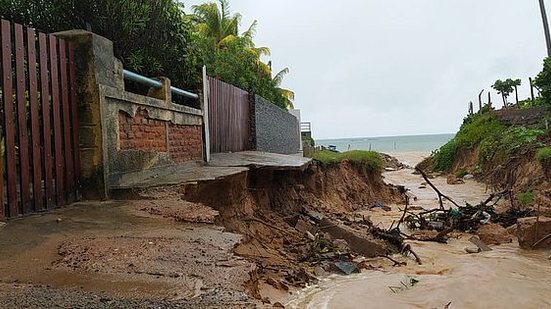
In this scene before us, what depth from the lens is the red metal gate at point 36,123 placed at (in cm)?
430

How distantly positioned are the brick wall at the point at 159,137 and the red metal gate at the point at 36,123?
0.73m

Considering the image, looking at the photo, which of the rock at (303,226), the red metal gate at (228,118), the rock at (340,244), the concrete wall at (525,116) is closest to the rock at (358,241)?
the rock at (340,244)

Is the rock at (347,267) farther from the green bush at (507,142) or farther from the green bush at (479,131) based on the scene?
the green bush at (479,131)

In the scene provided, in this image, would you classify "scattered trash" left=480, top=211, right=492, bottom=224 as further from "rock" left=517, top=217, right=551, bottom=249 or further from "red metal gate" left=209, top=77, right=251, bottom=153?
Answer: "red metal gate" left=209, top=77, right=251, bottom=153

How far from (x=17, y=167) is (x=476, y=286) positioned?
573 centimetres

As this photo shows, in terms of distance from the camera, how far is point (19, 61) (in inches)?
176

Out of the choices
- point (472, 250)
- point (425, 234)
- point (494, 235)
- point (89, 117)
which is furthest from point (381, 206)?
point (89, 117)

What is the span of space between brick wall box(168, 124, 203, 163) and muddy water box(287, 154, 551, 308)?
10.5ft

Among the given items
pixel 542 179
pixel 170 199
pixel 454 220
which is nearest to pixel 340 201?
pixel 454 220

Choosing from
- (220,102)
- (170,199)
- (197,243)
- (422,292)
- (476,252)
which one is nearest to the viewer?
(197,243)

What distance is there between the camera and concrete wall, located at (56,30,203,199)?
5328 millimetres

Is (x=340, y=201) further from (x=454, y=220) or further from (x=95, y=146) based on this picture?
(x=95, y=146)

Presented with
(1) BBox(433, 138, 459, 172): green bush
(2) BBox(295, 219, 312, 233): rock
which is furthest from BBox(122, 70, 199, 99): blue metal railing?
(1) BBox(433, 138, 459, 172): green bush

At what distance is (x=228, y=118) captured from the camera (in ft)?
36.1
